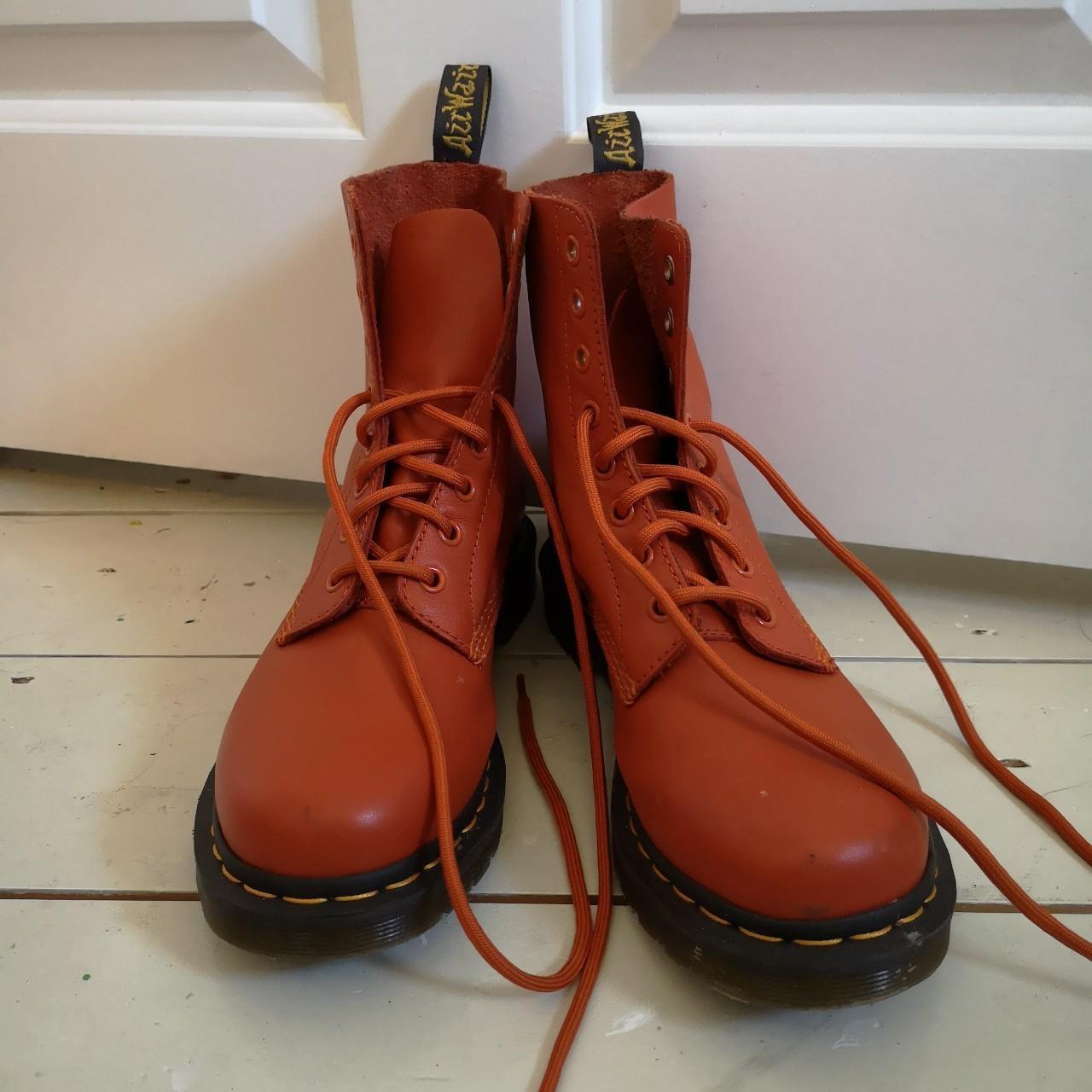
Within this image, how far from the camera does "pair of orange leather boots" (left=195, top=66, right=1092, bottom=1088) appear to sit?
0.42 meters

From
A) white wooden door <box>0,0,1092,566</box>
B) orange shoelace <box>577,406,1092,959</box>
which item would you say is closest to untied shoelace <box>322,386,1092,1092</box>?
orange shoelace <box>577,406,1092,959</box>

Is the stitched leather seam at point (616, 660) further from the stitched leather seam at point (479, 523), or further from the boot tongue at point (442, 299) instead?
the boot tongue at point (442, 299)

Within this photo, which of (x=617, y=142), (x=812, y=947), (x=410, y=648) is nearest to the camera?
(x=812, y=947)

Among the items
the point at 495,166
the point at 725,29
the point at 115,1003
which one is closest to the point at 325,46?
the point at 495,166

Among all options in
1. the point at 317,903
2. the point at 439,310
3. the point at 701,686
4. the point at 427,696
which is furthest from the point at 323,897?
the point at 439,310

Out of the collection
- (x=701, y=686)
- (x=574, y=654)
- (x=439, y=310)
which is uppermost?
(x=439, y=310)

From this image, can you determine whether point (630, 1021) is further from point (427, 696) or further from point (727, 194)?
point (727, 194)

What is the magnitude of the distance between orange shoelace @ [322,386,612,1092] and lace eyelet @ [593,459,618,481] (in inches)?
1.8

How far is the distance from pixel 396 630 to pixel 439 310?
21 cm

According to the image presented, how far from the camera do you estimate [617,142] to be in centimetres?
62

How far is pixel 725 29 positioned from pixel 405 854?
1.81 feet

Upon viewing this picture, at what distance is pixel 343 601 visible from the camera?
0.53m

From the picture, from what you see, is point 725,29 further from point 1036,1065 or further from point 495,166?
point 1036,1065

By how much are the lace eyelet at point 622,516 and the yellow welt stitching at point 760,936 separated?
0.74 feet
